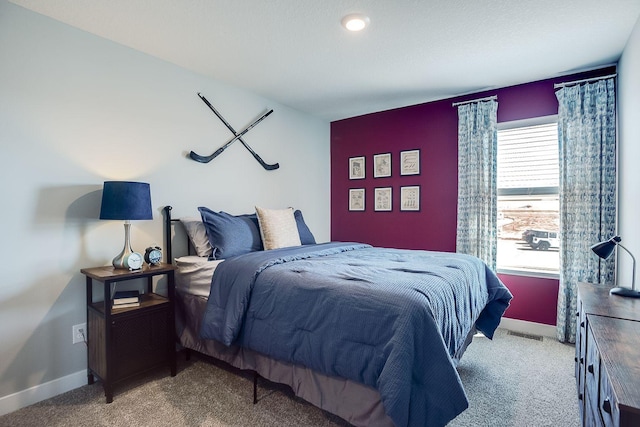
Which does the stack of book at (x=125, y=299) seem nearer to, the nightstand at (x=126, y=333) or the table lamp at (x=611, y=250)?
the nightstand at (x=126, y=333)

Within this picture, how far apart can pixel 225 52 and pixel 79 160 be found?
4.42 feet

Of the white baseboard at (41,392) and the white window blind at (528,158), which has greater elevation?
the white window blind at (528,158)

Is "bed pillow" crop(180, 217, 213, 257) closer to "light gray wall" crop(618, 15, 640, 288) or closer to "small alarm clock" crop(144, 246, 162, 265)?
"small alarm clock" crop(144, 246, 162, 265)

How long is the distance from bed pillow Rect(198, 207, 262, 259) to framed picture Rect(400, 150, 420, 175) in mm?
2098

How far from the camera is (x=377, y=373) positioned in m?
1.55

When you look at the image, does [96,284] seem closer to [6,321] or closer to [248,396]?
[6,321]

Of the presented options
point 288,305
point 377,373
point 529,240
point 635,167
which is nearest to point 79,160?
point 288,305

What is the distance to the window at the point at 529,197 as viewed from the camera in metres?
3.26

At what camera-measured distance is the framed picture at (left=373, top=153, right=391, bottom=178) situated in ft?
13.9

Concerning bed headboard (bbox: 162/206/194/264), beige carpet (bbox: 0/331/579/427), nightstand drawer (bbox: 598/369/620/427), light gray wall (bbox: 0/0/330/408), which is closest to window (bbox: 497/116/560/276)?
beige carpet (bbox: 0/331/579/427)

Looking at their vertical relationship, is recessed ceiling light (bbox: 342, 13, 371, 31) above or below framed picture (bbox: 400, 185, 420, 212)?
above

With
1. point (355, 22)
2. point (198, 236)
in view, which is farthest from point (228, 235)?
point (355, 22)

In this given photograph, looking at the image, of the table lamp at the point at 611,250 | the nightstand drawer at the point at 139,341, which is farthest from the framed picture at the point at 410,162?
the nightstand drawer at the point at 139,341

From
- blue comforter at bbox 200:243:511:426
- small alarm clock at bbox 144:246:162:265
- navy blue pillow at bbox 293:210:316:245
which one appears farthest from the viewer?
navy blue pillow at bbox 293:210:316:245
